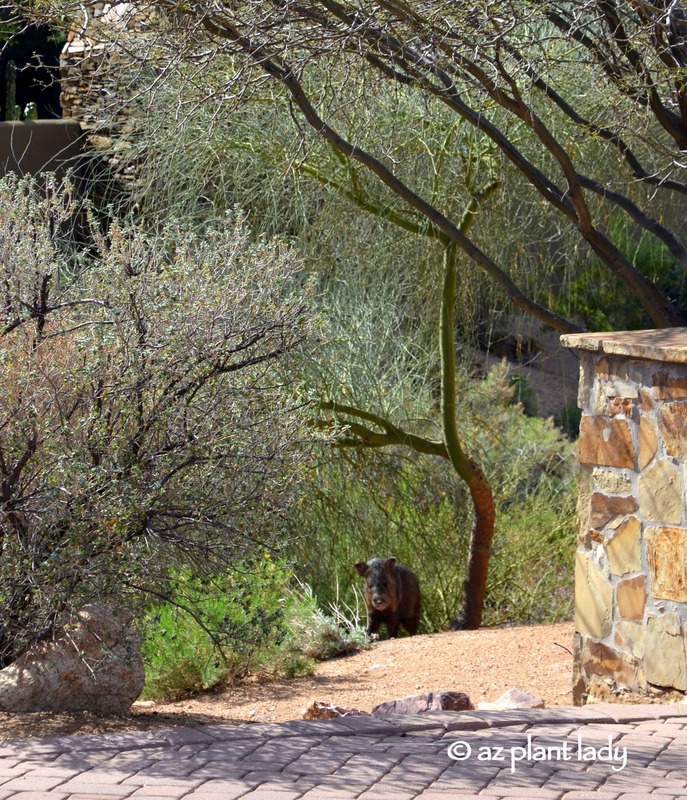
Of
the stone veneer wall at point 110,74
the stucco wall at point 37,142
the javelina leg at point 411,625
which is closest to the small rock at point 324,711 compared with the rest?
the stone veneer wall at point 110,74

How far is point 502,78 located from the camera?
642cm

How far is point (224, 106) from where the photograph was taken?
770cm

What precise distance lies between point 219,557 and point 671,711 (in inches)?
72.6

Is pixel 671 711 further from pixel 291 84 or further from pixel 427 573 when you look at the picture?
pixel 427 573

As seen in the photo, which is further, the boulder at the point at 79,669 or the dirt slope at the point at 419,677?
the dirt slope at the point at 419,677

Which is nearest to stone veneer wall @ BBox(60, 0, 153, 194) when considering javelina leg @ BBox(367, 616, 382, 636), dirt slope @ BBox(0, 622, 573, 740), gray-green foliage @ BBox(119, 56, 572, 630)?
gray-green foliage @ BBox(119, 56, 572, 630)

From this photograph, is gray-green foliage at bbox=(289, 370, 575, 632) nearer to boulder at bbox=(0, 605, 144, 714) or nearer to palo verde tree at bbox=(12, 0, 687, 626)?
palo verde tree at bbox=(12, 0, 687, 626)

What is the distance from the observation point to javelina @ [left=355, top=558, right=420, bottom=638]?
26.5ft

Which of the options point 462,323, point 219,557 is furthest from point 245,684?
point 462,323

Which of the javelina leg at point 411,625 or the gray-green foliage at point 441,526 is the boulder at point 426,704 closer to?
the gray-green foliage at point 441,526

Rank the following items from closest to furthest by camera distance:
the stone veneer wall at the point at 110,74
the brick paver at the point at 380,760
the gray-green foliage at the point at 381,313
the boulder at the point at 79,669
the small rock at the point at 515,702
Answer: the brick paver at the point at 380,760 → the boulder at the point at 79,669 → the small rock at the point at 515,702 → the stone veneer wall at the point at 110,74 → the gray-green foliage at the point at 381,313

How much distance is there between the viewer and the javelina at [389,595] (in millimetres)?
8078

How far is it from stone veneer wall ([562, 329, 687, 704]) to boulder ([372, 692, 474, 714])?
0.78 m

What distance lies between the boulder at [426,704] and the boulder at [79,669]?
1047 mm
